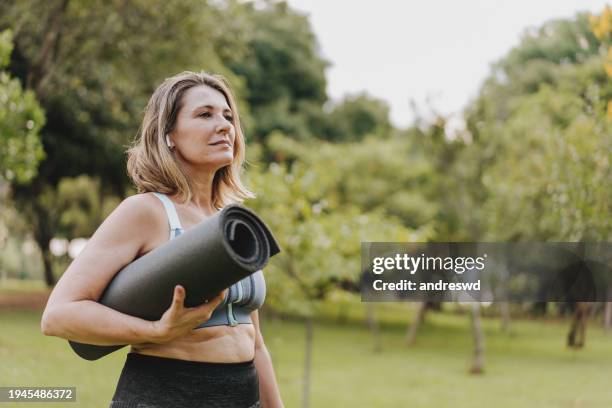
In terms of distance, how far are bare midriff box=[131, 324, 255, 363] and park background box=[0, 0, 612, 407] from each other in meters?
2.50

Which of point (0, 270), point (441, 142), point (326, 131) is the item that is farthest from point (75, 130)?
point (0, 270)

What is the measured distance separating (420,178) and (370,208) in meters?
2.15

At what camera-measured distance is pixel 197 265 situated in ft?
4.70

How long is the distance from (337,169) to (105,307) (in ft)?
69.9

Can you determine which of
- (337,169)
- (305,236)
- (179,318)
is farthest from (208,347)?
(337,169)

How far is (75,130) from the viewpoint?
18.3m

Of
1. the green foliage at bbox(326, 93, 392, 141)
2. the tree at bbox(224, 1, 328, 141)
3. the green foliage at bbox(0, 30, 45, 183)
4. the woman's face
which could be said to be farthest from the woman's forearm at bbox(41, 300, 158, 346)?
the green foliage at bbox(326, 93, 392, 141)

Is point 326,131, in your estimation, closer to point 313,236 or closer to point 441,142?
point 441,142

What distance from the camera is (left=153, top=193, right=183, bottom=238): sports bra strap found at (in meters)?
1.80

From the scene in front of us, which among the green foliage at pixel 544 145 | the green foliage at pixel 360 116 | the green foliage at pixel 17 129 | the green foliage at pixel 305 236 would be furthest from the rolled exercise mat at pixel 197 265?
the green foliage at pixel 360 116

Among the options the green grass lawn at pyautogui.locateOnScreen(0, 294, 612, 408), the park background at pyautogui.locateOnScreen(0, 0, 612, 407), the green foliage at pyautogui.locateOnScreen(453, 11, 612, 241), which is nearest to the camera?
the green foliage at pyautogui.locateOnScreen(453, 11, 612, 241)

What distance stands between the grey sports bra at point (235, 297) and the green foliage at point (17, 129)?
8.10 m

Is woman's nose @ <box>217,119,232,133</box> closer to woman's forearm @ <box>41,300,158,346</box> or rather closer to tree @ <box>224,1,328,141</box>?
woman's forearm @ <box>41,300,158,346</box>

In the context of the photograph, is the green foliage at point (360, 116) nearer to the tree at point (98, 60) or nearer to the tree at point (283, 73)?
the tree at point (283, 73)
